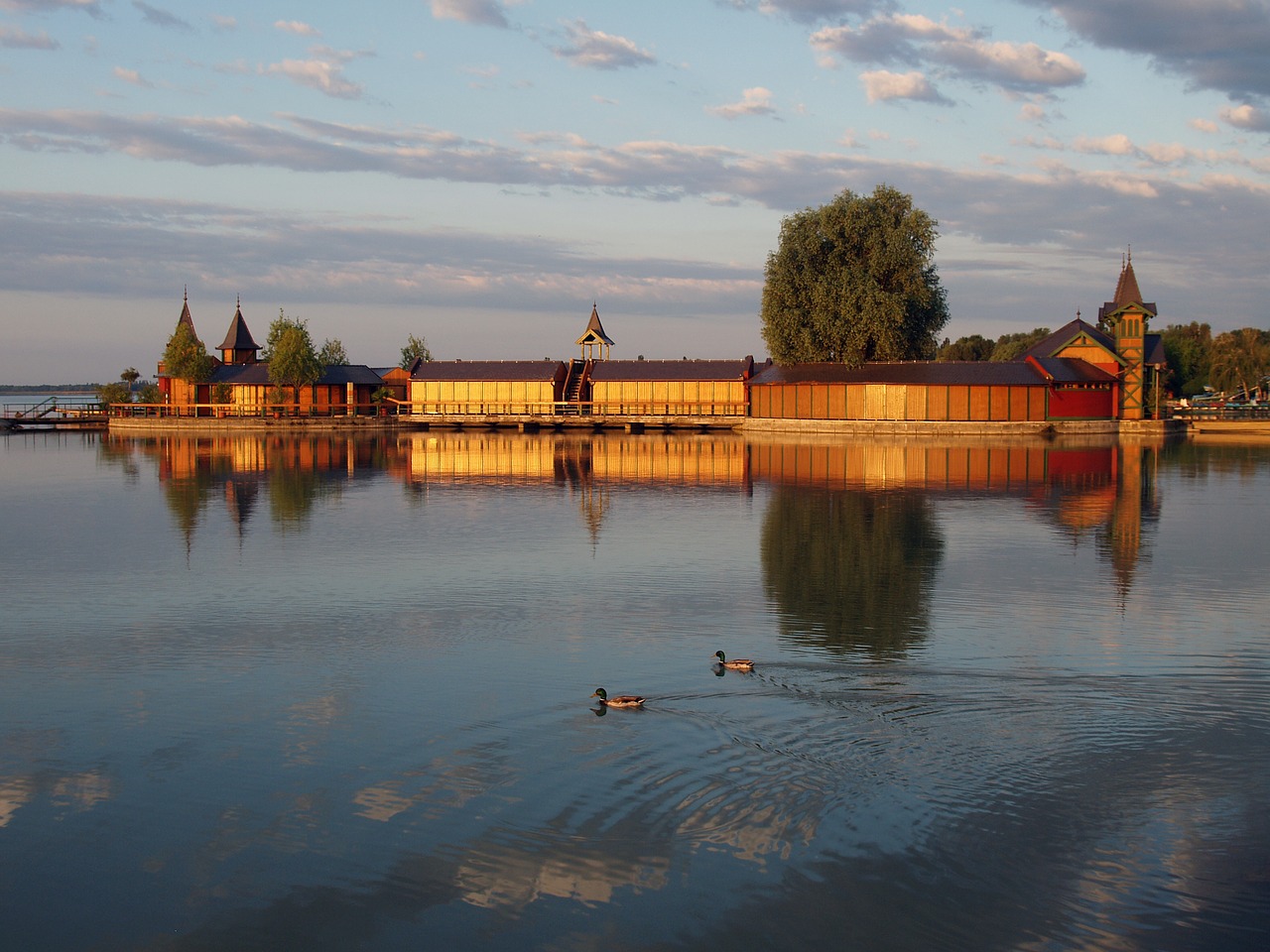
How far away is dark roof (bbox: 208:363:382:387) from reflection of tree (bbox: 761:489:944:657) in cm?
7102

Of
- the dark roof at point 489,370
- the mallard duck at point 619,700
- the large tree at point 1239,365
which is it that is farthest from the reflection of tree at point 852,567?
the large tree at point 1239,365

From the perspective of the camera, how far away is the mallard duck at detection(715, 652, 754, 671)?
1684cm

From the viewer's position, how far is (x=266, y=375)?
344 feet

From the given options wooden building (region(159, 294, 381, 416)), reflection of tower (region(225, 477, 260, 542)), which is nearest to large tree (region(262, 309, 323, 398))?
wooden building (region(159, 294, 381, 416))

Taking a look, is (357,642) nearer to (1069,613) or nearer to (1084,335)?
(1069,613)

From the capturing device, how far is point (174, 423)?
96.7 metres

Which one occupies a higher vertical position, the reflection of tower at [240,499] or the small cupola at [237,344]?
the small cupola at [237,344]

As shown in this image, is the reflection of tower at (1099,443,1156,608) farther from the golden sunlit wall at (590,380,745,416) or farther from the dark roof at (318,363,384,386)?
the dark roof at (318,363,384,386)

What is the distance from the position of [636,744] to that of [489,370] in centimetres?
8798

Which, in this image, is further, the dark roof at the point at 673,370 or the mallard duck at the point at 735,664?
the dark roof at the point at 673,370

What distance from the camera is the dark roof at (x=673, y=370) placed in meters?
95.4

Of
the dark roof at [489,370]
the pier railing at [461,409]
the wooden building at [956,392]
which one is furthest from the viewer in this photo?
the dark roof at [489,370]

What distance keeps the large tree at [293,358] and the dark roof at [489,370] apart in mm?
8158

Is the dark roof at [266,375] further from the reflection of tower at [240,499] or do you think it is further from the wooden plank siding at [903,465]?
the reflection of tower at [240,499]
